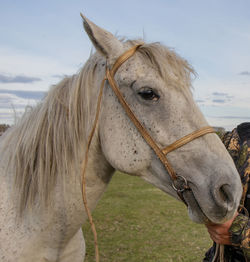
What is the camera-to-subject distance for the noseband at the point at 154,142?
5.11 feet

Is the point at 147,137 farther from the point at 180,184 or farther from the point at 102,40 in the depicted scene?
the point at 102,40

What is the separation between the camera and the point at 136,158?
170 centimetres

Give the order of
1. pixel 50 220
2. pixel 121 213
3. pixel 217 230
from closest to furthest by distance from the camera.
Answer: pixel 217 230
pixel 50 220
pixel 121 213

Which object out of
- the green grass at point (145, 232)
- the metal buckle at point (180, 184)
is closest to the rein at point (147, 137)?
the metal buckle at point (180, 184)

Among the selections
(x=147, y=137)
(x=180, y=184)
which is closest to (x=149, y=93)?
(x=147, y=137)

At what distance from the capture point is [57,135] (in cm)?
186

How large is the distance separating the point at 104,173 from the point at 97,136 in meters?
0.28

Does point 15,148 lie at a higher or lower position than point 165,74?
lower

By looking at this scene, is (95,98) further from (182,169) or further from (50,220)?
(50,220)

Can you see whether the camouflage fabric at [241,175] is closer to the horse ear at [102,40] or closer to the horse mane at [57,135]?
the horse mane at [57,135]

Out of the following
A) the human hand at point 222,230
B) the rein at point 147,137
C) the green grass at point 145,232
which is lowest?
the green grass at point 145,232

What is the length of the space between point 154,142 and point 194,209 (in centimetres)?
46

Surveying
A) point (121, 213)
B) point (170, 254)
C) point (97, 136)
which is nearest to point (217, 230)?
point (97, 136)

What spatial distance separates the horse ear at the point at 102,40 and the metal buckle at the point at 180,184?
90cm
